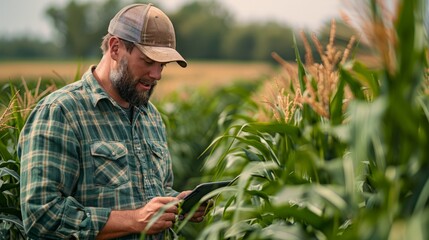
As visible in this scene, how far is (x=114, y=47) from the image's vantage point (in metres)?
2.96

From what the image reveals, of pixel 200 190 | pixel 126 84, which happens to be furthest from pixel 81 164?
pixel 200 190

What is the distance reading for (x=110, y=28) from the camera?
9.96 ft

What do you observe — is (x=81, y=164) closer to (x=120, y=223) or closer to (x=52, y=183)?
(x=52, y=183)

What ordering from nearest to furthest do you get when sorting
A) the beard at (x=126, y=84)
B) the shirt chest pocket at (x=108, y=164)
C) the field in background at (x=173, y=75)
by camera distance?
the shirt chest pocket at (x=108, y=164) → the beard at (x=126, y=84) → the field in background at (x=173, y=75)

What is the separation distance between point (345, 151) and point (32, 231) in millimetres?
1293

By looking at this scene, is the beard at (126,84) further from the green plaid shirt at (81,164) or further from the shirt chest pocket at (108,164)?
the shirt chest pocket at (108,164)

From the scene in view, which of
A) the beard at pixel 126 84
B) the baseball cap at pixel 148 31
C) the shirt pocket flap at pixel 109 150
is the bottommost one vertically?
the shirt pocket flap at pixel 109 150

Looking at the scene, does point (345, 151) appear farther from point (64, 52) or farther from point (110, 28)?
point (64, 52)

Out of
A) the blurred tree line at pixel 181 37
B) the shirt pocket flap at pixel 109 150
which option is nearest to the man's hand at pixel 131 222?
the shirt pocket flap at pixel 109 150

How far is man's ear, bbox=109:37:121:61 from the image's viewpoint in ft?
9.67

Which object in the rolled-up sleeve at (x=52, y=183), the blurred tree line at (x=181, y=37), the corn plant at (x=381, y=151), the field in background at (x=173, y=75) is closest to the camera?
the corn plant at (x=381, y=151)

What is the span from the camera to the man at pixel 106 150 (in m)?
A: 2.64

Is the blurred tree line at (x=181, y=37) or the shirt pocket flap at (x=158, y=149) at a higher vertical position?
the shirt pocket flap at (x=158, y=149)

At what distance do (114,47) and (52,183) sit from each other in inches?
27.6
